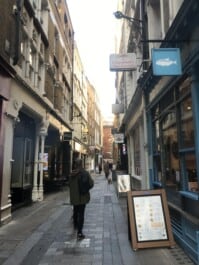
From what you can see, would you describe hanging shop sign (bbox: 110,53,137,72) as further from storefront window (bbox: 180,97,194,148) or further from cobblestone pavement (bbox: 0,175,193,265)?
cobblestone pavement (bbox: 0,175,193,265)

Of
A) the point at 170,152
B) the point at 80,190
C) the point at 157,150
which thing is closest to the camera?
the point at 80,190

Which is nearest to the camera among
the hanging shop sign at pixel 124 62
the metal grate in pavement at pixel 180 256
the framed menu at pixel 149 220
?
the metal grate in pavement at pixel 180 256

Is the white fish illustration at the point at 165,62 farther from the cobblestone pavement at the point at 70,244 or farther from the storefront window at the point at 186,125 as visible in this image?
the cobblestone pavement at the point at 70,244

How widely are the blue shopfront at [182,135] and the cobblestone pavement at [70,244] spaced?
0.67 meters

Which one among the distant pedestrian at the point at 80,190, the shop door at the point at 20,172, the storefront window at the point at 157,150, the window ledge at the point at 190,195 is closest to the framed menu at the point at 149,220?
the window ledge at the point at 190,195

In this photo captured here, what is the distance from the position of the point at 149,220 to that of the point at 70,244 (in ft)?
5.95

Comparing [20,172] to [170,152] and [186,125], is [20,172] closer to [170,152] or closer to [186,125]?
[170,152]

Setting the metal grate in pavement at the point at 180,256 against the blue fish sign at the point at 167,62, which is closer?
the metal grate in pavement at the point at 180,256

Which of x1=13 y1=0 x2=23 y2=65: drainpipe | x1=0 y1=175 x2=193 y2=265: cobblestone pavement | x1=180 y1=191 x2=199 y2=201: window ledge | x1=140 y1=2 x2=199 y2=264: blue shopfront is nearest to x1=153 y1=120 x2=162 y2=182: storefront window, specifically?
x1=140 y1=2 x2=199 y2=264: blue shopfront

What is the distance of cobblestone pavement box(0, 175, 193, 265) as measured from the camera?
564 cm

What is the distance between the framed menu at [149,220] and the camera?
6.21m

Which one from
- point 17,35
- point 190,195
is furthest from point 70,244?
point 17,35

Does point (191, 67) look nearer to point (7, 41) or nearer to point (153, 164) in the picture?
point (153, 164)

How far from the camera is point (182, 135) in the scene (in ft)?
21.6
